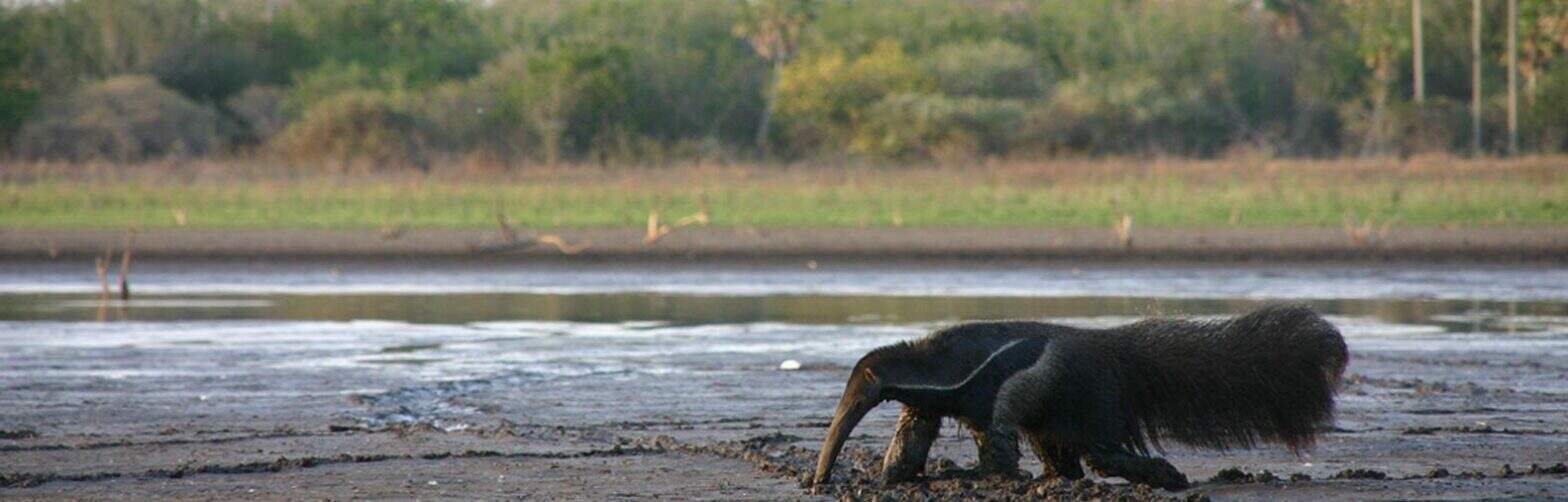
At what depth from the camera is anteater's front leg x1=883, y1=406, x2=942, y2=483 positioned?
902 centimetres

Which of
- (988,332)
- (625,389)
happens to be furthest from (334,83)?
(988,332)

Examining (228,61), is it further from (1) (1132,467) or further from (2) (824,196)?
(1) (1132,467)

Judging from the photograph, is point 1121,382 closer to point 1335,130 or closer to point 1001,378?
point 1001,378

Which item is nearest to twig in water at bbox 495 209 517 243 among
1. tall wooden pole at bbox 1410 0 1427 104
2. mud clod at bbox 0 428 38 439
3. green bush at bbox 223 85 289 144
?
mud clod at bbox 0 428 38 439

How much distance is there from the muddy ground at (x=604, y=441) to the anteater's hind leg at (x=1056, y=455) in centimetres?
14

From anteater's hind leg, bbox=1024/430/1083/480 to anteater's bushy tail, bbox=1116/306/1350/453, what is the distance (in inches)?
11.2

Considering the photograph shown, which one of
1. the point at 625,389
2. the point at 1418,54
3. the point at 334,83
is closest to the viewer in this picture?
the point at 625,389

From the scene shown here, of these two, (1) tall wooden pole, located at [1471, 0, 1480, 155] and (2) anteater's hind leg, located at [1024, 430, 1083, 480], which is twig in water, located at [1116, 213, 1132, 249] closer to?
(1) tall wooden pole, located at [1471, 0, 1480, 155]

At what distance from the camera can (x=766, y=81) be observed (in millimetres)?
63094

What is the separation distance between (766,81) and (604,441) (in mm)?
52139

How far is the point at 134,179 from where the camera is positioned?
1863 inches

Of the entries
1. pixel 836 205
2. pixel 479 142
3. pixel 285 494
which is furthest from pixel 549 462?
pixel 479 142

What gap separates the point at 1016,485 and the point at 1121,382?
602 mm

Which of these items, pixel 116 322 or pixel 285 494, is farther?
pixel 116 322
